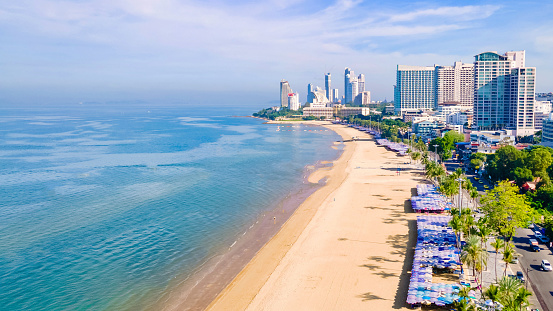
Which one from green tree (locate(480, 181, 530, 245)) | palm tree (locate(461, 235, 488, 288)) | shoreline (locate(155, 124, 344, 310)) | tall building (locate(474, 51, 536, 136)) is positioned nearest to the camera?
palm tree (locate(461, 235, 488, 288))

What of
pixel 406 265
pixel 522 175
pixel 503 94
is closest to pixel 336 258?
pixel 406 265

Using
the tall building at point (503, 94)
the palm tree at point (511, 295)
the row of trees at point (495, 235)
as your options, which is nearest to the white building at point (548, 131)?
the tall building at point (503, 94)

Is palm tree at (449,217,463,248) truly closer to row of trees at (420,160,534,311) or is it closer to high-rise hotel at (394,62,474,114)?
row of trees at (420,160,534,311)

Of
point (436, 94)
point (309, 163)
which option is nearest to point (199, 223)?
point (309, 163)

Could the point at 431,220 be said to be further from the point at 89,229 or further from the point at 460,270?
the point at 89,229

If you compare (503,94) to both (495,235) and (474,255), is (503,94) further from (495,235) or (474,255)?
(474,255)

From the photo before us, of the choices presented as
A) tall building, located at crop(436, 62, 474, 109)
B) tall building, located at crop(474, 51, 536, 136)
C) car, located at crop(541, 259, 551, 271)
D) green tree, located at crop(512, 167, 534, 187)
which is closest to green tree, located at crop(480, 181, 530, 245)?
car, located at crop(541, 259, 551, 271)
